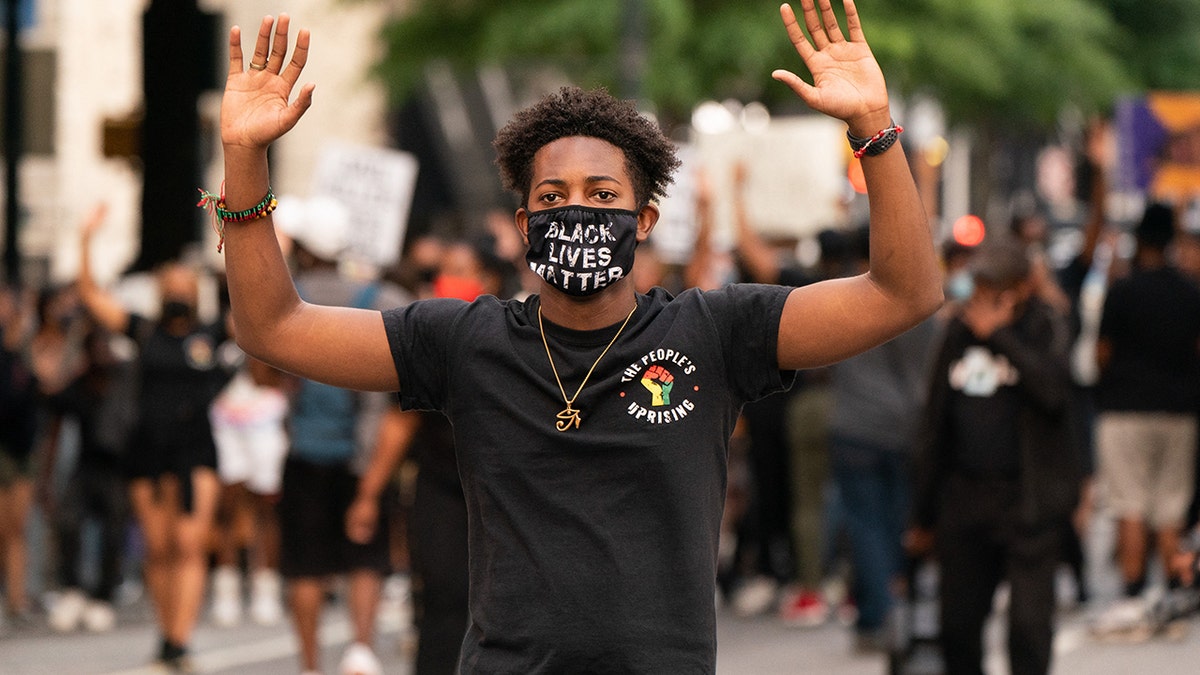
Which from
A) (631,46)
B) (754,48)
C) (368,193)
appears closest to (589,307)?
(368,193)

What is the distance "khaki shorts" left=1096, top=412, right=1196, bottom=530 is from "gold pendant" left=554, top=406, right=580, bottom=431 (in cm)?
883

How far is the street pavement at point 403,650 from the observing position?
10.7 metres

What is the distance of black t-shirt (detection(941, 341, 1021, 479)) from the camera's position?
8.30 metres

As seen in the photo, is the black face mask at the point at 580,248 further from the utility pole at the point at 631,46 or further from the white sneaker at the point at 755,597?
the utility pole at the point at 631,46

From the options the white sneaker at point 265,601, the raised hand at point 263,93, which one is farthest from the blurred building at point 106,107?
the raised hand at point 263,93

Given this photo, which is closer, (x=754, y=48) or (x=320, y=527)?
(x=320, y=527)

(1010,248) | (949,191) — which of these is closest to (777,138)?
(1010,248)

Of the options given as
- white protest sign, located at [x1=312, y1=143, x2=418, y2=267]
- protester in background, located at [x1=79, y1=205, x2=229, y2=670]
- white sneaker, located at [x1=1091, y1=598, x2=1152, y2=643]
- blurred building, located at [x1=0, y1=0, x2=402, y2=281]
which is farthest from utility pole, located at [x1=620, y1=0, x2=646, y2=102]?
white sneaker, located at [x1=1091, y1=598, x2=1152, y2=643]

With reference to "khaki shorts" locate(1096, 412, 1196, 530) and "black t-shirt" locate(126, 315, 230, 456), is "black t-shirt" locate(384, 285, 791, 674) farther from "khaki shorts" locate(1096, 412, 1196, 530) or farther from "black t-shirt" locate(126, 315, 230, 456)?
"khaki shorts" locate(1096, 412, 1196, 530)

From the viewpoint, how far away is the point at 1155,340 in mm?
12047

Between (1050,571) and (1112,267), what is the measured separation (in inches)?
264

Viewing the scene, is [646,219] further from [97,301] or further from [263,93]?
[97,301]

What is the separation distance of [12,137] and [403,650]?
7178mm

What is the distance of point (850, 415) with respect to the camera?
Answer: 37.3ft
